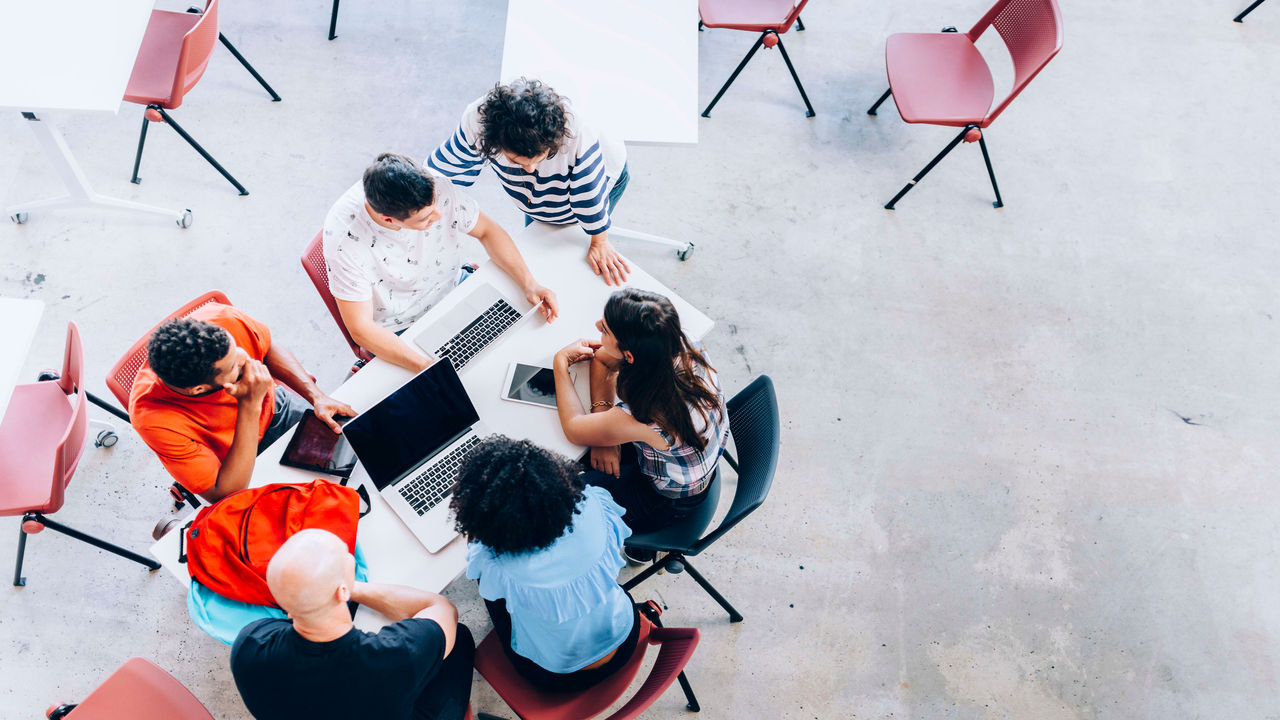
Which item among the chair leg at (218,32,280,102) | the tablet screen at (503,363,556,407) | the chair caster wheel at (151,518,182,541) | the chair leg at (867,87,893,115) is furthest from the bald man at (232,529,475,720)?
the chair leg at (867,87,893,115)

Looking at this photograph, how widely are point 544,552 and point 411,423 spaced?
22.3 inches

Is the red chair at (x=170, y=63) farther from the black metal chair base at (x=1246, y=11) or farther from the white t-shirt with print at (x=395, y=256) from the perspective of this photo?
the black metal chair base at (x=1246, y=11)

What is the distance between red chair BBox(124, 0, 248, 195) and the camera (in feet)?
9.11

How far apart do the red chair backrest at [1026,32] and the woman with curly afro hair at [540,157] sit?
1.76 meters

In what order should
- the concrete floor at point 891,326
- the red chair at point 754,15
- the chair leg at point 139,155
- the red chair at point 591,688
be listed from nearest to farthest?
the red chair at point 591,688
the concrete floor at point 891,326
the chair leg at point 139,155
the red chair at point 754,15

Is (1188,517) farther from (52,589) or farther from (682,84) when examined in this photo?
(52,589)

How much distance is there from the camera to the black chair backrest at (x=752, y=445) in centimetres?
193

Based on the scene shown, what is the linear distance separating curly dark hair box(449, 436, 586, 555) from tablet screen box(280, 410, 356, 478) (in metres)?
0.48

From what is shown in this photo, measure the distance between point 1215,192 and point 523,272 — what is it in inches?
139

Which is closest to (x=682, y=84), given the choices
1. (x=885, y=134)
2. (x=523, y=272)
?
(x=523, y=272)

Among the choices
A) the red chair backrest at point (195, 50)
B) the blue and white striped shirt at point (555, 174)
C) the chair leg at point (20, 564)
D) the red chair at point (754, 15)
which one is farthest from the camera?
the red chair at point (754, 15)

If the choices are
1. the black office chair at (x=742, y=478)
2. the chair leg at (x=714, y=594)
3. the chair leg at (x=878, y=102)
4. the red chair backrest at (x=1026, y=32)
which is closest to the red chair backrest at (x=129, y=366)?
the black office chair at (x=742, y=478)

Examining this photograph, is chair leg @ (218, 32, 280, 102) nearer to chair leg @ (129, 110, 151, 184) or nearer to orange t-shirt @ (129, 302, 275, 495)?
chair leg @ (129, 110, 151, 184)

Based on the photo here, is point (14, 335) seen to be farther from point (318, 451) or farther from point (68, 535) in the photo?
point (318, 451)
